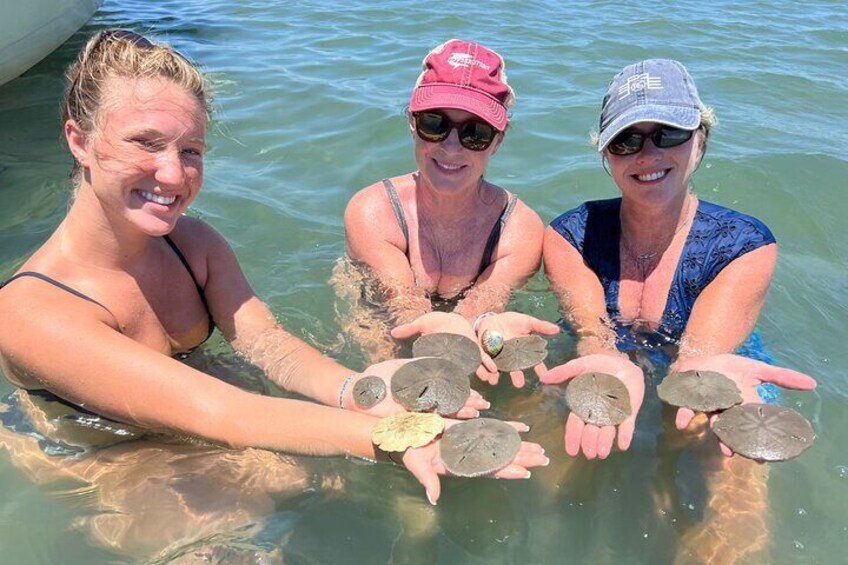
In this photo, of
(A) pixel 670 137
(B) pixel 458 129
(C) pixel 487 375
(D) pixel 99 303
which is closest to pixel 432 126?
(B) pixel 458 129

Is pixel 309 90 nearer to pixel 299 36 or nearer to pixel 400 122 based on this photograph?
pixel 400 122

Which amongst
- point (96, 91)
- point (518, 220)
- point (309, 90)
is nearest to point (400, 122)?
point (309, 90)

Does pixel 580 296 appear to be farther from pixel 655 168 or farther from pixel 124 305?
pixel 124 305

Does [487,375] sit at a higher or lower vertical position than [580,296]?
lower

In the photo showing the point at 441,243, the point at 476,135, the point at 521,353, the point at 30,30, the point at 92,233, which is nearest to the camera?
the point at 92,233

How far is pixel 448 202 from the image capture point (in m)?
4.38

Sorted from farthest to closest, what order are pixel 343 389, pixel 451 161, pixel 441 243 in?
pixel 441 243
pixel 451 161
pixel 343 389

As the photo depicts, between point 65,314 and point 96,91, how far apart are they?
35.4 inches

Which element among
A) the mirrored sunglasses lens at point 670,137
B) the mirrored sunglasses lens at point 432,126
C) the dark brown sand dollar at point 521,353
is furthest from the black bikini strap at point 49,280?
the mirrored sunglasses lens at point 670,137

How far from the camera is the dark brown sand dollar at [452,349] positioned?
360 cm

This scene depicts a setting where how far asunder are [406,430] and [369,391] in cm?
49

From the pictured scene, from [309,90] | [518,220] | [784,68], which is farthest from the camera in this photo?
[784,68]

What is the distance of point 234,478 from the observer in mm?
3322

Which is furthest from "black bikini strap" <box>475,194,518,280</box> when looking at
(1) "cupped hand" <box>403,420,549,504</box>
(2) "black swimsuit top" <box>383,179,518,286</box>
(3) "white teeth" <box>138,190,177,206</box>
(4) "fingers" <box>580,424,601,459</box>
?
(3) "white teeth" <box>138,190,177,206</box>
